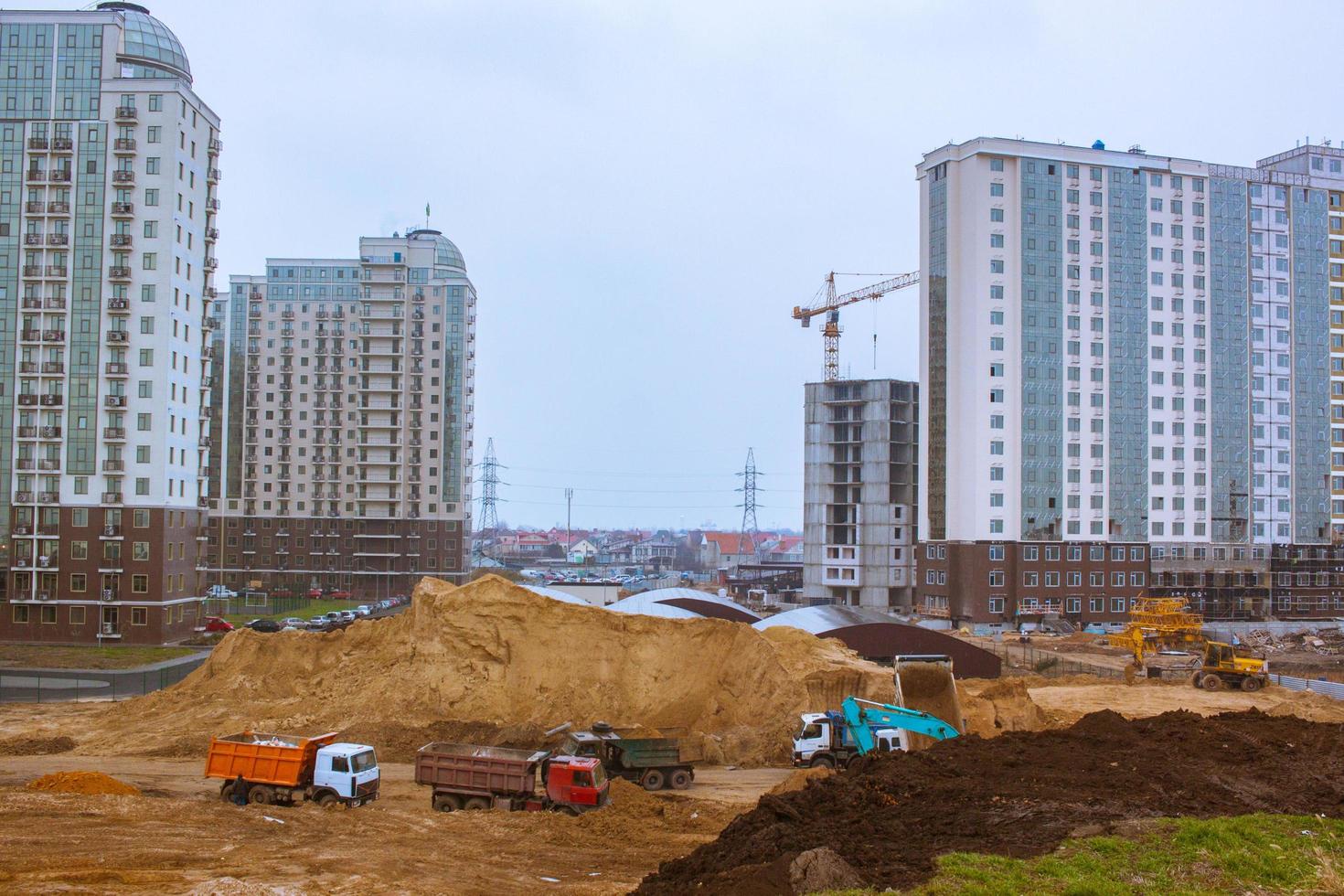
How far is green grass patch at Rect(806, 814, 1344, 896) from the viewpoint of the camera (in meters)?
14.2

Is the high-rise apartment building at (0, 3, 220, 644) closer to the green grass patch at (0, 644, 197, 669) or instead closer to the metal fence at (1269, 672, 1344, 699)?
the green grass patch at (0, 644, 197, 669)

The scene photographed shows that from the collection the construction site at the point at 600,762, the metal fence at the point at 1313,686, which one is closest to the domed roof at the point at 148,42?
A: the construction site at the point at 600,762

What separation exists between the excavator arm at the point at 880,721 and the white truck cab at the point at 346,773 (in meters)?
14.4

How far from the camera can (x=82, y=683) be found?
5134cm

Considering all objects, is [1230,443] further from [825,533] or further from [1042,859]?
[1042,859]

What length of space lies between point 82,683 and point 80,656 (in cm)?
829

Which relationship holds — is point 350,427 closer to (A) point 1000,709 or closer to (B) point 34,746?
(B) point 34,746

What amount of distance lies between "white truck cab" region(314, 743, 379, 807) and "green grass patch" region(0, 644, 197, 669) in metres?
34.6

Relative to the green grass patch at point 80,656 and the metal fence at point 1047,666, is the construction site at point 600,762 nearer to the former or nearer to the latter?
the metal fence at point 1047,666

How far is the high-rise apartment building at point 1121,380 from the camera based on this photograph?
8644 centimetres

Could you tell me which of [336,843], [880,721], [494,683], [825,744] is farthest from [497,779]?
[494,683]

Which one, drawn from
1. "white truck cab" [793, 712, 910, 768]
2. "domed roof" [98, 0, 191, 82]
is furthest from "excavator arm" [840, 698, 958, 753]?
"domed roof" [98, 0, 191, 82]

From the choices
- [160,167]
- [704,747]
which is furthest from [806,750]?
[160,167]

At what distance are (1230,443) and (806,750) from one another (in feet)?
248
